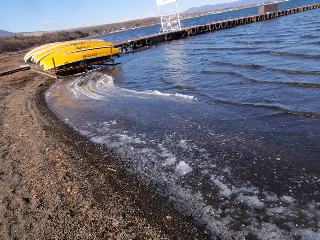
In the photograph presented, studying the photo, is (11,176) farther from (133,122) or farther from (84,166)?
(133,122)

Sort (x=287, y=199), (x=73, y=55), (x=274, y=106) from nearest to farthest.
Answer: (x=287, y=199) < (x=274, y=106) < (x=73, y=55)

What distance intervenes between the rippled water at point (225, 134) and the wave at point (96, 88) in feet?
0.24

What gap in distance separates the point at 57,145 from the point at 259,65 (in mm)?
13017

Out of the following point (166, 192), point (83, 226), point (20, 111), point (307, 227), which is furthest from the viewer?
point (20, 111)

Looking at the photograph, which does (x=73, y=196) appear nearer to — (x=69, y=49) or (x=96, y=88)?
(x=96, y=88)

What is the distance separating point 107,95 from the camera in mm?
17188

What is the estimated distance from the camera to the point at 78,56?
24.4m

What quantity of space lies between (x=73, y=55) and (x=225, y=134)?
16435 mm

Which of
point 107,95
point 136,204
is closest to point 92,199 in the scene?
point 136,204

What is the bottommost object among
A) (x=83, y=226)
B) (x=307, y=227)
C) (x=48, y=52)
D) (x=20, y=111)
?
(x=307, y=227)

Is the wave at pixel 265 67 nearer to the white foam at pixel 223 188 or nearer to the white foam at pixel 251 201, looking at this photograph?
the white foam at pixel 223 188

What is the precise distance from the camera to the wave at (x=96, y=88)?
1683 cm

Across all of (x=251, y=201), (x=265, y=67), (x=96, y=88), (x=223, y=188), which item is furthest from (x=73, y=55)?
(x=251, y=201)

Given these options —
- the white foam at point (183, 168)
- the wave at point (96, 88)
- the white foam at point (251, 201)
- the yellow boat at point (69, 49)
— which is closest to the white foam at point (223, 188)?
the white foam at point (251, 201)
